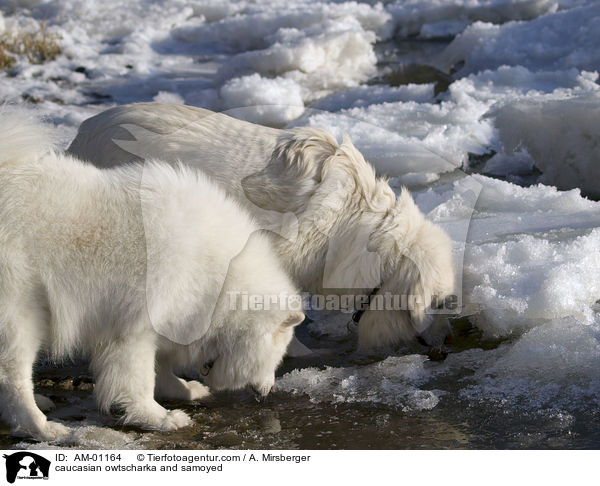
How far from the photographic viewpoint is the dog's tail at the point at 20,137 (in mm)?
3639

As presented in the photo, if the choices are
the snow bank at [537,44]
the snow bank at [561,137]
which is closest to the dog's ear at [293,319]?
the snow bank at [561,137]

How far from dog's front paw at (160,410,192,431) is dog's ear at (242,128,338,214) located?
1306 millimetres

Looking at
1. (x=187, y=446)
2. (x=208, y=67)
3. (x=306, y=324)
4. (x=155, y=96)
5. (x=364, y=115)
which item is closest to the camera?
(x=187, y=446)

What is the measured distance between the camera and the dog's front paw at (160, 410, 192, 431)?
146 inches

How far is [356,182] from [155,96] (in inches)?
265

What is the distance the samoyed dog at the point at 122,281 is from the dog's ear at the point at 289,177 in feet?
1.58

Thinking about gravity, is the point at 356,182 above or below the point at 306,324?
above

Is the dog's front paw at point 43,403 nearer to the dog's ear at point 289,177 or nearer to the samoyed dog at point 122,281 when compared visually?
the samoyed dog at point 122,281

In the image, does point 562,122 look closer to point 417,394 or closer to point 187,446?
point 417,394

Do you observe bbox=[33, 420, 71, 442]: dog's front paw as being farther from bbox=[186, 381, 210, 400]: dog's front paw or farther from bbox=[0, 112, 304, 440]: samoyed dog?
bbox=[186, 381, 210, 400]: dog's front paw

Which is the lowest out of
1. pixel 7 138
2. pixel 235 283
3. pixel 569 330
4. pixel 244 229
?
pixel 569 330

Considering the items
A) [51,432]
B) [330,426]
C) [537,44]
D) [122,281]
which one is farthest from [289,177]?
[537,44]

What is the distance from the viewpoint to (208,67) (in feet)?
40.4

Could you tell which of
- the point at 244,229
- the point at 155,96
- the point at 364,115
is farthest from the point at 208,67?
the point at 244,229
